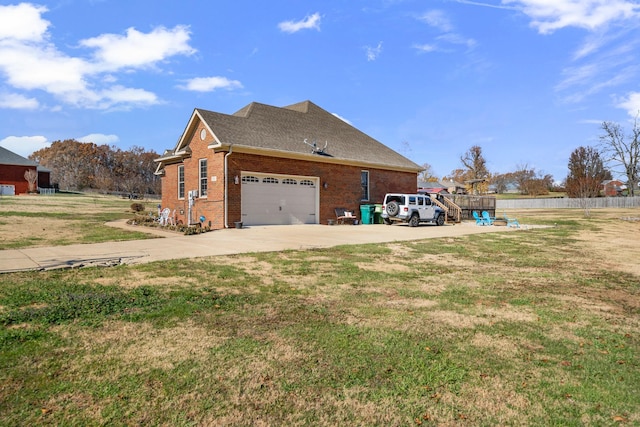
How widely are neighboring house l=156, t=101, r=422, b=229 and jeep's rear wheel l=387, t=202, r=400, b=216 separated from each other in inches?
111

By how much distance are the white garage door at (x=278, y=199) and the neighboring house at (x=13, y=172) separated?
57.2 metres

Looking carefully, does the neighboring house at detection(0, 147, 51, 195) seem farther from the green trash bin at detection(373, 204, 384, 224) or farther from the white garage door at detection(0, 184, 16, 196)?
the green trash bin at detection(373, 204, 384, 224)

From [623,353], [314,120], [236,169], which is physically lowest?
[623,353]

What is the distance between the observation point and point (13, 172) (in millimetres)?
59094

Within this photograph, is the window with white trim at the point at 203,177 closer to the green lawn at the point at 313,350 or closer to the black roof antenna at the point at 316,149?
the black roof antenna at the point at 316,149

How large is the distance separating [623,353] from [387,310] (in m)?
2.54

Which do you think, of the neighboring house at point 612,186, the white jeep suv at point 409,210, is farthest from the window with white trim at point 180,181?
the neighboring house at point 612,186

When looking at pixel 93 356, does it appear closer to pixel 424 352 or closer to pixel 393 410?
pixel 393 410

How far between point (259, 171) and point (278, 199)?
6.59 ft

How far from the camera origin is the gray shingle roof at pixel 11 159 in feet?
191

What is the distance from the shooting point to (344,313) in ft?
16.8

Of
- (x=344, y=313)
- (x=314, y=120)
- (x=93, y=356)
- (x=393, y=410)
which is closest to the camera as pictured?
(x=393, y=410)

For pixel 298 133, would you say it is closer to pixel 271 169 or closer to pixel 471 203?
pixel 271 169

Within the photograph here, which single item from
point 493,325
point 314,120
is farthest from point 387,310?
point 314,120
